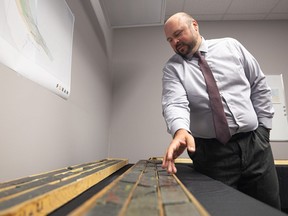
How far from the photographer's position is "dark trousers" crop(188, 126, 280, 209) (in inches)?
41.8

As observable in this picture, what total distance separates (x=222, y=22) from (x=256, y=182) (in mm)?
2264

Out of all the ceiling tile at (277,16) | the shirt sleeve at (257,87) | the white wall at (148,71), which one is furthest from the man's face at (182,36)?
the ceiling tile at (277,16)

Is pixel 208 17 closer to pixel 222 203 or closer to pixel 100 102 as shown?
pixel 100 102

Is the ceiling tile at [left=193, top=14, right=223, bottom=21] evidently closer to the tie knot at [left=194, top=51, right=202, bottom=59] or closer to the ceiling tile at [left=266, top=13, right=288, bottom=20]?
the ceiling tile at [left=266, top=13, right=288, bottom=20]

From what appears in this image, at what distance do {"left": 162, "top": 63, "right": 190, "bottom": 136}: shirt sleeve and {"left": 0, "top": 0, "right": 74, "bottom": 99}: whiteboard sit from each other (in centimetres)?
60

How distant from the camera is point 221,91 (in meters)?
1.15

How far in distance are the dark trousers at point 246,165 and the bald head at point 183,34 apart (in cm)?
53

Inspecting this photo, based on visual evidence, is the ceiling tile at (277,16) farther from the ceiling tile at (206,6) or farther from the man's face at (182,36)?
the man's face at (182,36)

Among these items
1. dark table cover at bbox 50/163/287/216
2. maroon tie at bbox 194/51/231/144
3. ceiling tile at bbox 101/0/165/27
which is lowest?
dark table cover at bbox 50/163/287/216

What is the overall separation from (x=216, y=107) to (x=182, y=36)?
43 cm

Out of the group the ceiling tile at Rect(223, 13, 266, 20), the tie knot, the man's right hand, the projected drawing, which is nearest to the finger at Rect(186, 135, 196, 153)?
the man's right hand

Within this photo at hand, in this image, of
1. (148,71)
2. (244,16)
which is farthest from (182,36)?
(244,16)

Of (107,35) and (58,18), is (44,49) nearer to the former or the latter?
(58,18)

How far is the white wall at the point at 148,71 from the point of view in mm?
2514
